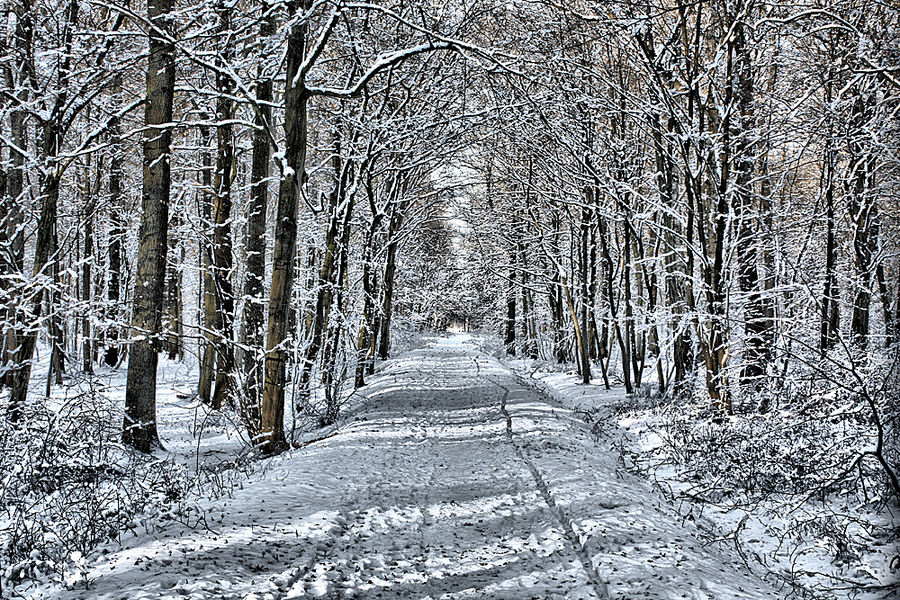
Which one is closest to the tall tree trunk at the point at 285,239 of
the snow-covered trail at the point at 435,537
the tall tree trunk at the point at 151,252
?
the snow-covered trail at the point at 435,537

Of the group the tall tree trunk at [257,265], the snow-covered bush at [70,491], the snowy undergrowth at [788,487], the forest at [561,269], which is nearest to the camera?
the snowy undergrowth at [788,487]

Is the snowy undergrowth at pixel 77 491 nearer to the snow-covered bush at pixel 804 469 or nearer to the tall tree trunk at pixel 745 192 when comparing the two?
the snow-covered bush at pixel 804 469

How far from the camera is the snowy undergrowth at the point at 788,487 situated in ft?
14.7

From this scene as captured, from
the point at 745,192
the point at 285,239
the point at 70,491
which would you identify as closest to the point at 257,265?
the point at 285,239

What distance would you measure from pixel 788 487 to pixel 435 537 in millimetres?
3774

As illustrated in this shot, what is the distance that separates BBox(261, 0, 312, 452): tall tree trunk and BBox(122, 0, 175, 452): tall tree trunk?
187 cm

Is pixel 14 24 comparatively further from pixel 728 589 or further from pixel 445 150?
pixel 728 589

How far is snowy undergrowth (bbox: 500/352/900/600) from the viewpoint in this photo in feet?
14.7

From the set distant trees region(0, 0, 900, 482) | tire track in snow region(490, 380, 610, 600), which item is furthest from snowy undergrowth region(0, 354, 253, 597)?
tire track in snow region(490, 380, 610, 600)

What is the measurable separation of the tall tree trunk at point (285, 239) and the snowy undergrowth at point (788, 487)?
5599 millimetres

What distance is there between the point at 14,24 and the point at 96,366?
62.1ft

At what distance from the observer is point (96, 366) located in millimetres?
24844

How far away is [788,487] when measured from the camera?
5.91 meters

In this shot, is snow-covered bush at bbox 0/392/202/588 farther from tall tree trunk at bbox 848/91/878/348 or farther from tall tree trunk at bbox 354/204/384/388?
tall tree trunk at bbox 848/91/878/348
